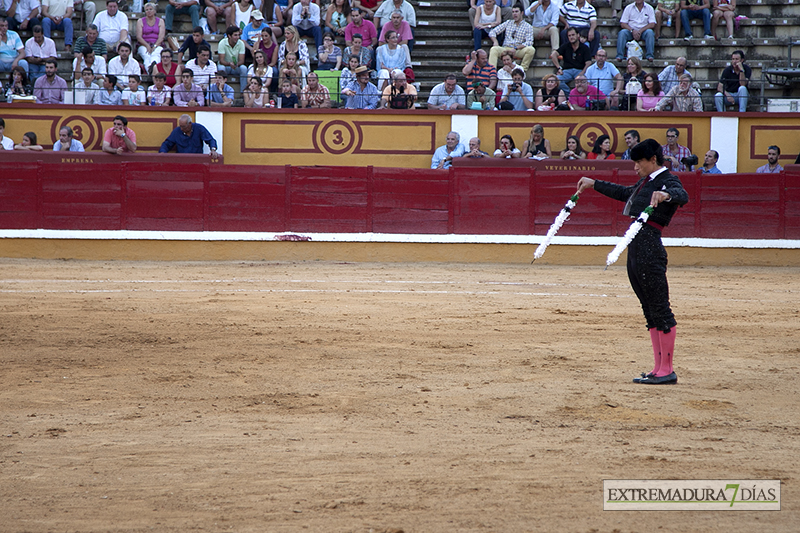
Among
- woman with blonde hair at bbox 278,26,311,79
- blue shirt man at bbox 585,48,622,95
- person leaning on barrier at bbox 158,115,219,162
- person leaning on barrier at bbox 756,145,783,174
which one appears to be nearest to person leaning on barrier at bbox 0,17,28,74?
person leaning on barrier at bbox 158,115,219,162

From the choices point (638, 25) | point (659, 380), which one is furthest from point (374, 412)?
point (638, 25)

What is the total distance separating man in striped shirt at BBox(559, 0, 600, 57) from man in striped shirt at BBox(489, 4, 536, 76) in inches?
25.0

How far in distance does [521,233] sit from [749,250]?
341cm

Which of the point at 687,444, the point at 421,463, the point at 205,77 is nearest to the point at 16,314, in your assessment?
the point at 421,463

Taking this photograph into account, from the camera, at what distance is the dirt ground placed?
3.28 m

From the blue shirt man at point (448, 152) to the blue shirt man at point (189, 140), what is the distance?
3.46 m

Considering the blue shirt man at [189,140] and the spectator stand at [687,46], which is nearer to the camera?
the blue shirt man at [189,140]

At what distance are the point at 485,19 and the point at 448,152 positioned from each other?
9.85 ft

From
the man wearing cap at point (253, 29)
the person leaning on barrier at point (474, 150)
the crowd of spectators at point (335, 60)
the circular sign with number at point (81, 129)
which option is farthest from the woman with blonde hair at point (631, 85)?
the circular sign with number at point (81, 129)

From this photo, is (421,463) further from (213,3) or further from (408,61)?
(213,3)

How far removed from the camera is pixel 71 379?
5281 millimetres

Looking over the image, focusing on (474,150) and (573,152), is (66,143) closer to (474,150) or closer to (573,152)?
(474,150)

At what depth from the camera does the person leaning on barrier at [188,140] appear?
526 inches

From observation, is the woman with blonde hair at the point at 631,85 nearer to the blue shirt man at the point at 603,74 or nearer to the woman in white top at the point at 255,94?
the blue shirt man at the point at 603,74
